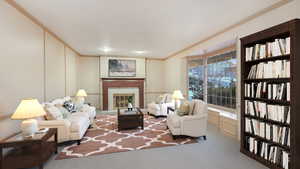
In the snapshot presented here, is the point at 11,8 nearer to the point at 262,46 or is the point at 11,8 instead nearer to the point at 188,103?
the point at 188,103

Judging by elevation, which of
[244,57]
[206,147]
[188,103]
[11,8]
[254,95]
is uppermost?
[11,8]

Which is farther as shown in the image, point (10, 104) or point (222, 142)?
point (222, 142)

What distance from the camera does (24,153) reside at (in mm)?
2230

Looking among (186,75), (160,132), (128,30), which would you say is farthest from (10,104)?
(186,75)

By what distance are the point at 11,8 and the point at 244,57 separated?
13.9ft

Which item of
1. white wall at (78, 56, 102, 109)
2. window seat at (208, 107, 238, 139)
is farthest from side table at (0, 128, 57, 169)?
white wall at (78, 56, 102, 109)

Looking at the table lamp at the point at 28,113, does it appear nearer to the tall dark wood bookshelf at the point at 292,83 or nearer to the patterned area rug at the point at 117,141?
the patterned area rug at the point at 117,141

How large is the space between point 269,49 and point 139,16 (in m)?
2.37

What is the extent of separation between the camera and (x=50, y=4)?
249 cm

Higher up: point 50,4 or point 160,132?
point 50,4

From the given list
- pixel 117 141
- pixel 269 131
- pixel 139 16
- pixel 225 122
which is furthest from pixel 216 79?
pixel 117 141

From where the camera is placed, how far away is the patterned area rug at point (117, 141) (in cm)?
279

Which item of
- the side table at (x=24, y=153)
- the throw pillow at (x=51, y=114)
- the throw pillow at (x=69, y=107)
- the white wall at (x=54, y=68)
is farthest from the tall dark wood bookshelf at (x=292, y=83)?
the white wall at (x=54, y=68)

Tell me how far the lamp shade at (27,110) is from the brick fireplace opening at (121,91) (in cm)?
461
